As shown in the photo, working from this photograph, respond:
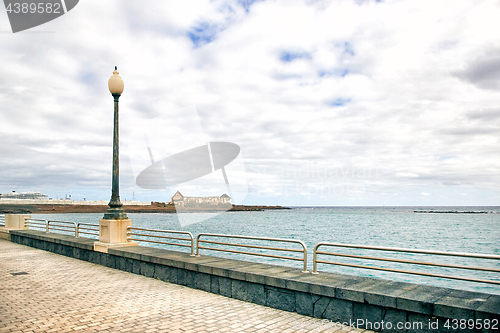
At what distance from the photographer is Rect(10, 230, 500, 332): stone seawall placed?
439 centimetres

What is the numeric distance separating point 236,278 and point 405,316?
3038mm

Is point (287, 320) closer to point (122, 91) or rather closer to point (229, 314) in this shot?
point (229, 314)

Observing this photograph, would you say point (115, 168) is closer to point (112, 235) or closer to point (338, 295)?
point (112, 235)

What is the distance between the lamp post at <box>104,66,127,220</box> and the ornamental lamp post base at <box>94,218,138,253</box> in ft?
0.66

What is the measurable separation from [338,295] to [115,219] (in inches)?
307

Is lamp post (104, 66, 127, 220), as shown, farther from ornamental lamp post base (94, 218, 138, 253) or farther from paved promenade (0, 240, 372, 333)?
paved promenade (0, 240, 372, 333)

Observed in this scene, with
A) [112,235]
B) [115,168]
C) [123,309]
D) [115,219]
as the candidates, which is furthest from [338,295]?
[115,168]

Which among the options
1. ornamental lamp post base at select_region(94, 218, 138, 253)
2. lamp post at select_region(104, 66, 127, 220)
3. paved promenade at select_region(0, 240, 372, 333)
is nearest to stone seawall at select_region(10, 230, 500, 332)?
paved promenade at select_region(0, 240, 372, 333)

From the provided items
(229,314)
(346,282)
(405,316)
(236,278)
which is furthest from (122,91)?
(405,316)

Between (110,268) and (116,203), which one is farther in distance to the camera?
(116,203)

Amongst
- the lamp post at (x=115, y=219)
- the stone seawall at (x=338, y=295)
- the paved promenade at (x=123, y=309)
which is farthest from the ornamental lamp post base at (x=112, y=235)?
the stone seawall at (x=338, y=295)

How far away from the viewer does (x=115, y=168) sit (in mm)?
11195

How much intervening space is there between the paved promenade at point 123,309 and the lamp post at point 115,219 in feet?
5.42

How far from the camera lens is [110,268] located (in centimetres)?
1022
